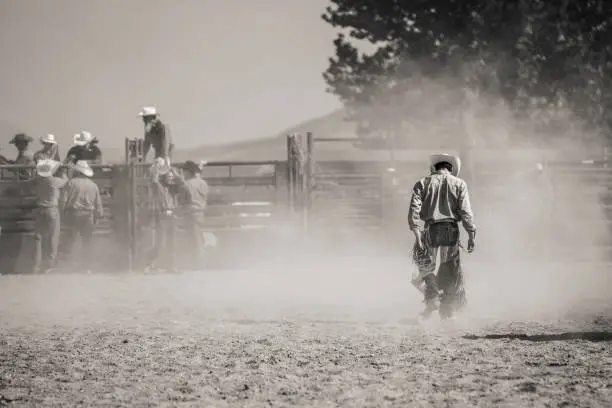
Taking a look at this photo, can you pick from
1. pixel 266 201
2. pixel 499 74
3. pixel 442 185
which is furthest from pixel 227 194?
pixel 499 74

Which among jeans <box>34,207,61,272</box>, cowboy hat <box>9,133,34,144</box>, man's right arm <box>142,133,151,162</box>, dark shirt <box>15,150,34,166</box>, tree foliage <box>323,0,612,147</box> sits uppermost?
tree foliage <box>323,0,612,147</box>

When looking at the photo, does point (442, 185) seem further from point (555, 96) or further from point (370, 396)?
point (555, 96)

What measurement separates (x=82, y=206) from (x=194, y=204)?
1.69m

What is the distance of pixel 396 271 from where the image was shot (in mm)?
13133

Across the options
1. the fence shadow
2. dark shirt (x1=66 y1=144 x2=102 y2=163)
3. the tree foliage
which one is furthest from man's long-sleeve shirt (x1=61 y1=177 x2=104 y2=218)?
the tree foliage

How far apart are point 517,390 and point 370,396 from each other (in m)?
0.82

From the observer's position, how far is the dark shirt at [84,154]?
1470 centimetres

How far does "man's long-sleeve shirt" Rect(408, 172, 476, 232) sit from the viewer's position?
806cm

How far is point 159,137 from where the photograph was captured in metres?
14.0

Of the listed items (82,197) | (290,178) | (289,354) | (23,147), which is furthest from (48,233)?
(289,354)

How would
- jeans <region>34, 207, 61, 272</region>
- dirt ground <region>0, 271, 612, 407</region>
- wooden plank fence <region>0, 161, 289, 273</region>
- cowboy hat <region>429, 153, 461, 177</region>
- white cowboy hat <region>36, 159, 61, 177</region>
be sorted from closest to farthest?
dirt ground <region>0, 271, 612, 407</region>, cowboy hat <region>429, 153, 461, 177</region>, jeans <region>34, 207, 61, 272</region>, white cowboy hat <region>36, 159, 61, 177</region>, wooden plank fence <region>0, 161, 289, 273</region>

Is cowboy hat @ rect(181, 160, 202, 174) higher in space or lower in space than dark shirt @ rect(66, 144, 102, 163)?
lower

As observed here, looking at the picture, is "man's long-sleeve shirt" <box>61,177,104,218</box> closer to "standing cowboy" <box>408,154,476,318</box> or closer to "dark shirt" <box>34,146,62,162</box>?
"dark shirt" <box>34,146,62,162</box>

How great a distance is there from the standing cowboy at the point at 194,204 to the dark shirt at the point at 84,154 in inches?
71.3
